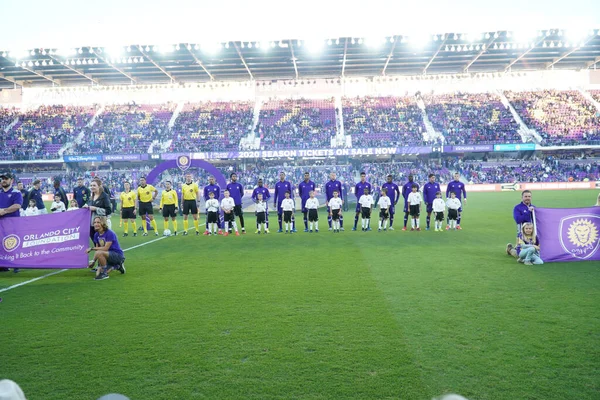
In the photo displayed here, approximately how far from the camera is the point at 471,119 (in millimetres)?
43625

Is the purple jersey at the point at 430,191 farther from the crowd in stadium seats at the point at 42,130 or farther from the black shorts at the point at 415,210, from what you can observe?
the crowd in stadium seats at the point at 42,130

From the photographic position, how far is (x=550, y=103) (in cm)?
4491

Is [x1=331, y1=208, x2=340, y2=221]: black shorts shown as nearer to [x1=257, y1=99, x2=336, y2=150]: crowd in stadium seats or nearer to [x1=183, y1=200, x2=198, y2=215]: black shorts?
[x1=183, y1=200, x2=198, y2=215]: black shorts

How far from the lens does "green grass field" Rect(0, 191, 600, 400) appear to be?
3414mm

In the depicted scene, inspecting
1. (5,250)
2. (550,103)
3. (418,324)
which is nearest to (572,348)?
(418,324)

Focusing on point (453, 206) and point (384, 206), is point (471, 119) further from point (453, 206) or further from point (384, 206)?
point (384, 206)

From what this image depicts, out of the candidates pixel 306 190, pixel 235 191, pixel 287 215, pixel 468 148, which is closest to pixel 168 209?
pixel 235 191

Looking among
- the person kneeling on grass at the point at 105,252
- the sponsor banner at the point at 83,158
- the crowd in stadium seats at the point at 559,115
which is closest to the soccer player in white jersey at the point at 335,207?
the person kneeling on grass at the point at 105,252

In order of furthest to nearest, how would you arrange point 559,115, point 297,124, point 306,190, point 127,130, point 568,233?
point 127,130
point 297,124
point 559,115
point 306,190
point 568,233

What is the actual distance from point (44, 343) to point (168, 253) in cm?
616

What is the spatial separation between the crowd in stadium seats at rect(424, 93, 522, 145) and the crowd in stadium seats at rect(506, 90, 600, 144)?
213 centimetres

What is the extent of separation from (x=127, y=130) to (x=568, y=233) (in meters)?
44.6

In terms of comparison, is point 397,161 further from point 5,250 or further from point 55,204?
point 5,250

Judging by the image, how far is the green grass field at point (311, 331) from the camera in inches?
134
